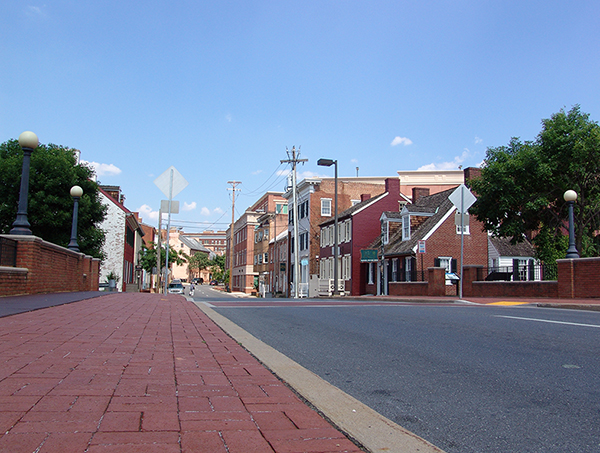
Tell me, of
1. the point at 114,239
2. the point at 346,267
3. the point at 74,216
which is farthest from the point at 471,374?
the point at 114,239

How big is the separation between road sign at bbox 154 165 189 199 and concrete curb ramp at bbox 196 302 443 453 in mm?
11039

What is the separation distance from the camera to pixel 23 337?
648 centimetres

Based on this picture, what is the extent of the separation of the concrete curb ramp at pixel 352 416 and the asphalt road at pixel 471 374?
10.3 inches

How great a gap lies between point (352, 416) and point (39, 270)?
14403 mm

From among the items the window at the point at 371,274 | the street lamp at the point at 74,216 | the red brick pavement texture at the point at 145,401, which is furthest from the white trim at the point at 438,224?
the red brick pavement texture at the point at 145,401

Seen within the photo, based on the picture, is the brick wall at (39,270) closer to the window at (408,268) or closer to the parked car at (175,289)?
the window at (408,268)

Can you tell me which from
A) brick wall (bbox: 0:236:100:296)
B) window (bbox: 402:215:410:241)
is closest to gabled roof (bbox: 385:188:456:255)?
window (bbox: 402:215:410:241)

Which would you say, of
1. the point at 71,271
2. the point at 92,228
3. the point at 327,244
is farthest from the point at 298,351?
the point at 327,244

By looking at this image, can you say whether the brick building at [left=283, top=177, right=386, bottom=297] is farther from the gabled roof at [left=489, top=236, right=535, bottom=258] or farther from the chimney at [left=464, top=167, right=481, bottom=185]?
the chimney at [left=464, top=167, right=481, bottom=185]

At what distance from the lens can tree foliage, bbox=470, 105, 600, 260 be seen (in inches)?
1038

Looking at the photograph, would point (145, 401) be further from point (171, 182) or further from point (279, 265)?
point (279, 265)

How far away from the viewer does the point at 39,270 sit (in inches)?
617

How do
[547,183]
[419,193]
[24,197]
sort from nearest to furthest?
[24,197] → [547,183] → [419,193]

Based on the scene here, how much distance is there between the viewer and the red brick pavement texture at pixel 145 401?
2.97 metres
